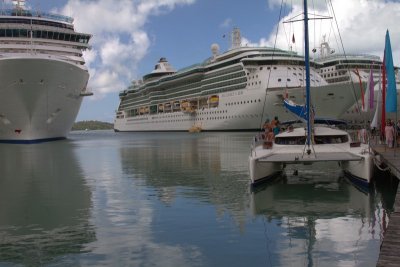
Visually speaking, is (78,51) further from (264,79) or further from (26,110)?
(264,79)

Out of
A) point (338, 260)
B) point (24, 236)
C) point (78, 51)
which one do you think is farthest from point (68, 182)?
point (78, 51)

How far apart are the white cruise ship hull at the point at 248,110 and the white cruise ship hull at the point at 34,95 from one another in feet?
60.7

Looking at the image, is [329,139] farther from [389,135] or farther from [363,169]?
[389,135]

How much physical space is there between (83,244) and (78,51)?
41460 mm

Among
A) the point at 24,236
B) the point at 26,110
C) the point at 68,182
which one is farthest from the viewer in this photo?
the point at 26,110

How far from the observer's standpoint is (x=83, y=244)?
27.5ft

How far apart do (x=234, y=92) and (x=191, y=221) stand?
60866 mm

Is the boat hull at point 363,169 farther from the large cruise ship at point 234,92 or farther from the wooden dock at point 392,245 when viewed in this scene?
the large cruise ship at point 234,92

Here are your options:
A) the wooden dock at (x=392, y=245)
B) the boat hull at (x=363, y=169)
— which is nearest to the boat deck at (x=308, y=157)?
the boat hull at (x=363, y=169)

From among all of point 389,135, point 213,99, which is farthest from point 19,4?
point 389,135

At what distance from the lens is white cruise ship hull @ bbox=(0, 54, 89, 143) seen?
38594mm

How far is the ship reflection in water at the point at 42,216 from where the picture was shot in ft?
26.4

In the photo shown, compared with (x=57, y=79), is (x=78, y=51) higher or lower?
higher

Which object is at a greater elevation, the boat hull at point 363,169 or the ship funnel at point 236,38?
the ship funnel at point 236,38
